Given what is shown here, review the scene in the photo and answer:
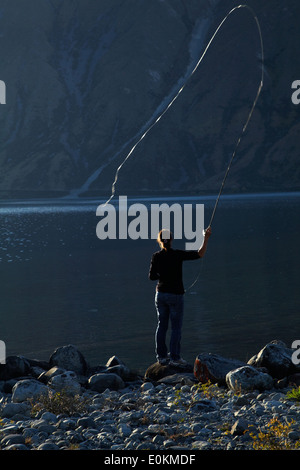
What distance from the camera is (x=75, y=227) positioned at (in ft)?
277

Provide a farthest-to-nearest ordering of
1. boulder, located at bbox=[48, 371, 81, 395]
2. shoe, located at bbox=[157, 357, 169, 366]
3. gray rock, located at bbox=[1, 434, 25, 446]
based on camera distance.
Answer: shoe, located at bbox=[157, 357, 169, 366]
boulder, located at bbox=[48, 371, 81, 395]
gray rock, located at bbox=[1, 434, 25, 446]

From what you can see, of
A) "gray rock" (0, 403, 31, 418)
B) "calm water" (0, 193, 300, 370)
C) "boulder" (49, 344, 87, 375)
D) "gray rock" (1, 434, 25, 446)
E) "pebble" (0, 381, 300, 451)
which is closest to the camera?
"pebble" (0, 381, 300, 451)

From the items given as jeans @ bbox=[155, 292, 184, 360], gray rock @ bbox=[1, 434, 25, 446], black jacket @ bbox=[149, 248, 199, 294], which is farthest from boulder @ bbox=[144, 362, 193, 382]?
gray rock @ bbox=[1, 434, 25, 446]

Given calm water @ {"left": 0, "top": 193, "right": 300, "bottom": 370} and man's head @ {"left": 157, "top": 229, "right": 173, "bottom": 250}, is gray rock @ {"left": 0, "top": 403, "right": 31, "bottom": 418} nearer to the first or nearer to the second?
man's head @ {"left": 157, "top": 229, "right": 173, "bottom": 250}

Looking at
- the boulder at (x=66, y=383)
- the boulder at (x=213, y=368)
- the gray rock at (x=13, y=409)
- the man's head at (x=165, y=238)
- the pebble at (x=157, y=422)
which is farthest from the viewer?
the man's head at (x=165, y=238)

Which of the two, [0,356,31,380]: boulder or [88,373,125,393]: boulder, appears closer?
[88,373,125,393]: boulder

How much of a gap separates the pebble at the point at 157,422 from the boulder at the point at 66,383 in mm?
284

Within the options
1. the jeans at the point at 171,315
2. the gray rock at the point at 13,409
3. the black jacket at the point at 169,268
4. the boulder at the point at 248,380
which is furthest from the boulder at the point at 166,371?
the gray rock at the point at 13,409

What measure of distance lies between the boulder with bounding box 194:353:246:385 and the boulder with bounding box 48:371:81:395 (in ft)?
A: 7.09

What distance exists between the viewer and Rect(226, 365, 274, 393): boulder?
11.7 metres

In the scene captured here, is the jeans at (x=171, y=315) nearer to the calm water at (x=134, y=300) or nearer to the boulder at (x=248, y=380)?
the boulder at (x=248, y=380)

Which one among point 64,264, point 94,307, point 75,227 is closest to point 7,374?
point 94,307

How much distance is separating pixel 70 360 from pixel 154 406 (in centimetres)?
433

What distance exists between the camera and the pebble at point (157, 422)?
8.77 meters
